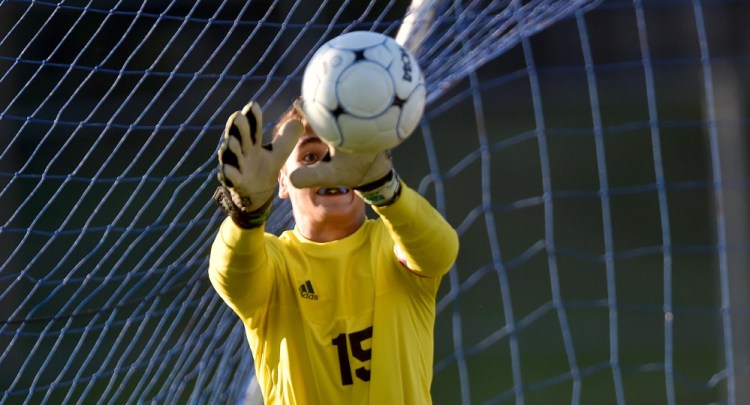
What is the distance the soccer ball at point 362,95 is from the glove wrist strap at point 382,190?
0.10 meters

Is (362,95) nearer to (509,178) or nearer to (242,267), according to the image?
(242,267)

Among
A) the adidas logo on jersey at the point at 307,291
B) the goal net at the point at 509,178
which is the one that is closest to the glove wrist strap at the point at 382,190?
the adidas logo on jersey at the point at 307,291

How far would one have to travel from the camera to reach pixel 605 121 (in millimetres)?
8461

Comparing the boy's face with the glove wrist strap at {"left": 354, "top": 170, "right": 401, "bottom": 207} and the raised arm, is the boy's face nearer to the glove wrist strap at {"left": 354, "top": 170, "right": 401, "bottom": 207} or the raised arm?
the raised arm

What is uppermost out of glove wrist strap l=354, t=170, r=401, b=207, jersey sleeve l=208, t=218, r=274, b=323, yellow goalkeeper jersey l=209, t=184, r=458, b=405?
glove wrist strap l=354, t=170, r=401, b=207

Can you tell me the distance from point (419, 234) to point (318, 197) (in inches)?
12.3

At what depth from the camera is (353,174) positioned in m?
2.44

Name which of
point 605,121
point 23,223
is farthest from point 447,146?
point 23,223

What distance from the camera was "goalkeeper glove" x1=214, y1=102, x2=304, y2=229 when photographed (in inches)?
90.9

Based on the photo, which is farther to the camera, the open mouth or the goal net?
the goal net

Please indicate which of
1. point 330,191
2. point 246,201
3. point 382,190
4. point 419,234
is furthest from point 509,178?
point 246,201

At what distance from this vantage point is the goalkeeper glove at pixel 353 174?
7.93 feet

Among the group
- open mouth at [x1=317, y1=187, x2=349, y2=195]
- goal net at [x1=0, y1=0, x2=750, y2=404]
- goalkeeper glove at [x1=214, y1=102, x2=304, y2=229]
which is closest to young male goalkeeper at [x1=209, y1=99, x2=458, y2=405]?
open mouth at [x1=317, y1=187, x2=349, y2=195]

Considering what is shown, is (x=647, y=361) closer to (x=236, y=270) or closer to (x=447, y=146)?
(x=447, y=146)
